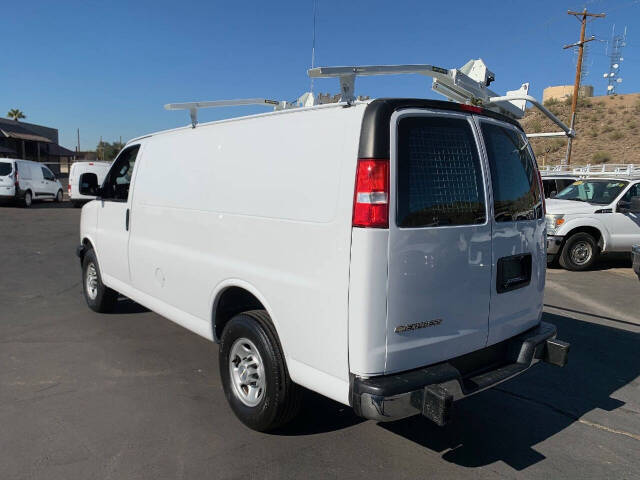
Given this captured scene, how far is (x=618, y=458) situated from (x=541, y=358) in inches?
29.1

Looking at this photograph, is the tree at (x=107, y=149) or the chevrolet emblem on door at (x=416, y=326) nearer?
the chevrolet emblem on door at (x=416, y=326)

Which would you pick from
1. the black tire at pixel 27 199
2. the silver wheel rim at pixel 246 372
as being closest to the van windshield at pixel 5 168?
the black tire at pixel 27 199

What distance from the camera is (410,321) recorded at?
2736 millimetres

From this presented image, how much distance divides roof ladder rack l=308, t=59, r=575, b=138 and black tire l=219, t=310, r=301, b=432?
1.54 m

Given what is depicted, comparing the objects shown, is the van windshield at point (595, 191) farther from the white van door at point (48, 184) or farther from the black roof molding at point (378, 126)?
the white van door at point (48, 184)

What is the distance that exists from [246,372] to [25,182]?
2105 cm

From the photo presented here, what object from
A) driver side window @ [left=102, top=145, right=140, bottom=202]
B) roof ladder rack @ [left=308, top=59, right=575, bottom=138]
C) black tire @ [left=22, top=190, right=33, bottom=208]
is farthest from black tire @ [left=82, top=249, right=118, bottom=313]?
black tire @ [left=22, top=190, right=33, bottom=208]

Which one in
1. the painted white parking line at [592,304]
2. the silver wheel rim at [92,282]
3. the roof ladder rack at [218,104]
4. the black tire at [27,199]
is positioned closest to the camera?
the roof ladder rack at [218,104]

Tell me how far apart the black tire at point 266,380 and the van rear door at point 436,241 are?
0.79 metres

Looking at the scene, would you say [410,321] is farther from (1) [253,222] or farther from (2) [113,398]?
(2) [113,398]

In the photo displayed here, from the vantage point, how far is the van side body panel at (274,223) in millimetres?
2756

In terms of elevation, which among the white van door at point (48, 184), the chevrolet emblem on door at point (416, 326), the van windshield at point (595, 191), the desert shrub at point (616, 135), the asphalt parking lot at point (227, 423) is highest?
the desert shrub at point (616, 135)

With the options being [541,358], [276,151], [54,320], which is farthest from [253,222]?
[54,320]

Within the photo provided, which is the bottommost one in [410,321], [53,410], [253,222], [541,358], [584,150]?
[53,410]
